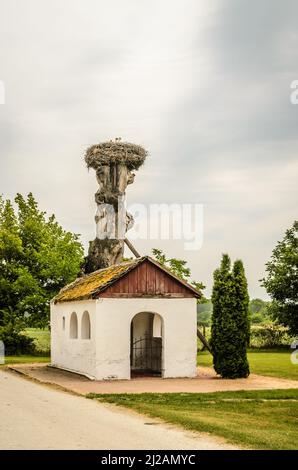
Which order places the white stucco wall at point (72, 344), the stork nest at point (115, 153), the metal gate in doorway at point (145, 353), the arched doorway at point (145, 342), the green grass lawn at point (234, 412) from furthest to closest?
1. the stork nest at point (115, 153)
2. the arched doorway at point (145, 342)
3. the metal gate in doorway at point (145, 353)
4. the white stucco wall at point (72, 344)
5. the green grass lawn at point (234, 412)

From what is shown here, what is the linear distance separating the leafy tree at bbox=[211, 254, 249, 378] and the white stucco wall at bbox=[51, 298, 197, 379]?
945 millimetres

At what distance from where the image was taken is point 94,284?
25906mm

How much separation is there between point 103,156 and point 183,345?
12.6m

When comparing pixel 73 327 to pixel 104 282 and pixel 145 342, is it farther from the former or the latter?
pixel 104 282

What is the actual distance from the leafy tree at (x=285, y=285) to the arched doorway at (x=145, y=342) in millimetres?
18429

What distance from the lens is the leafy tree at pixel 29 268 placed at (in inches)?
1592

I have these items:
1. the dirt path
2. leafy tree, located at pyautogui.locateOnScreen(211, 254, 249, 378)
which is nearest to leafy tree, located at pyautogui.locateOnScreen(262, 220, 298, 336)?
leafy tree, located at pyautogui.locateOnScreen(211, 254, 249, 378)

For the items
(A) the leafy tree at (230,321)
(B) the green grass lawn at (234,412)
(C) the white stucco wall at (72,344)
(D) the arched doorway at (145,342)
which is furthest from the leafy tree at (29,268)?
(B) the green grass lawn at (234,412)

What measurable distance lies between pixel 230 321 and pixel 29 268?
66.8ft

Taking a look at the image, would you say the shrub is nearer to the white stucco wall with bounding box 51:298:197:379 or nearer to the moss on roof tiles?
the moss on roof tiles

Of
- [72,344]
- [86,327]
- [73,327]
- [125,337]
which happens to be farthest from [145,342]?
[125,337]

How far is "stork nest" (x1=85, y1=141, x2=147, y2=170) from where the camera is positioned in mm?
33781

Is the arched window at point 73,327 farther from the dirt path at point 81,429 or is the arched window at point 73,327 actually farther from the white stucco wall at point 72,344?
the dirt path at point 81,429
